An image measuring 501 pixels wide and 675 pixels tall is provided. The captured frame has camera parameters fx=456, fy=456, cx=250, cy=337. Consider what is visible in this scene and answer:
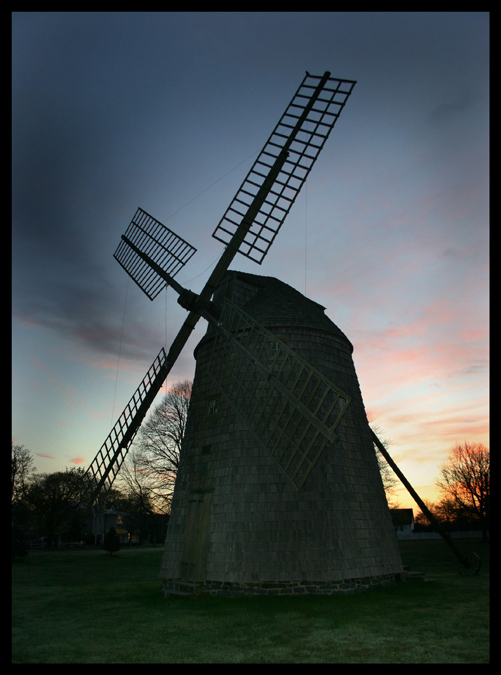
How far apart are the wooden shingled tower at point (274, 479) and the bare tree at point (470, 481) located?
3551cm

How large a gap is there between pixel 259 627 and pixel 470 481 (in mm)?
43979

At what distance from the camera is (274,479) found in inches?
536

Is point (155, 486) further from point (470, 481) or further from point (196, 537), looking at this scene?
point (470, 481)

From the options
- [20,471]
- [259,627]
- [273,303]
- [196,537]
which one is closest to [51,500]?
[20,471]

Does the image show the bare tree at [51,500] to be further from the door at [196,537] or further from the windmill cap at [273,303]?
the windmill cap at [273,303]

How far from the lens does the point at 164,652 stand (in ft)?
26.3

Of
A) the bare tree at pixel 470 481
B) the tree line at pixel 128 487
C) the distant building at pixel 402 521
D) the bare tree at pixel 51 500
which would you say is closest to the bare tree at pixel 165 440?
the tree line at pixel 128 487

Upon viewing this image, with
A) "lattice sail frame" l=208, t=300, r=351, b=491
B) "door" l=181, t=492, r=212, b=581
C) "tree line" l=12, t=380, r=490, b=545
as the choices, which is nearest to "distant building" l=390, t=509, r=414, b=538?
"tree line" l=12, t=380, r=490, b=545

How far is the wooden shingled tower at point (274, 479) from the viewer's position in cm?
1291

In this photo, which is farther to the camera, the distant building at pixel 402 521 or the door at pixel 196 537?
the distant building at pixel 402 521

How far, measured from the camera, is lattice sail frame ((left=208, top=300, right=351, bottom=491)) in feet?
44.4

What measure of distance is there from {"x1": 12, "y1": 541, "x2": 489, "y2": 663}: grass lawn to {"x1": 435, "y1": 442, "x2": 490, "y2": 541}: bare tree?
34025 millimetres
